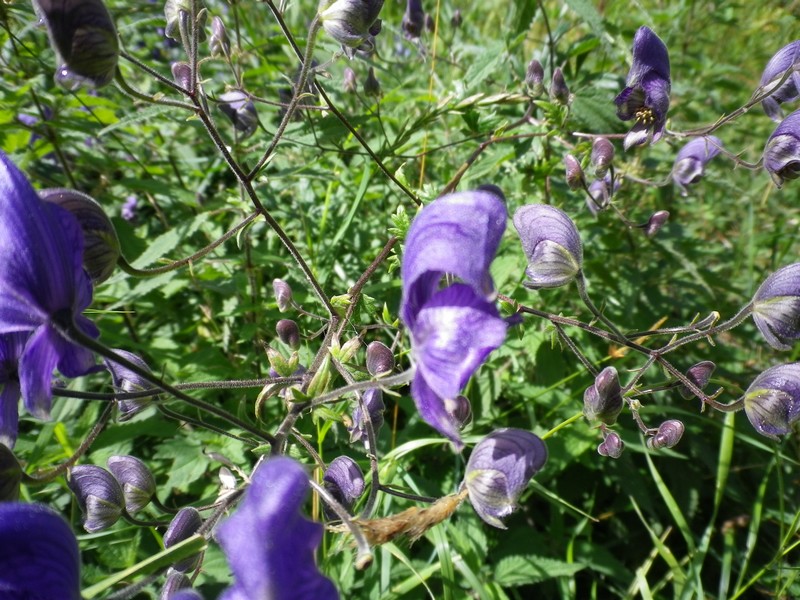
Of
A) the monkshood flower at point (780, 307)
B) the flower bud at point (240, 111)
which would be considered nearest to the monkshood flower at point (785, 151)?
the monkshood flower at point (780, 307)

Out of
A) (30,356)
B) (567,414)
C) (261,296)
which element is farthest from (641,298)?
(30,356)

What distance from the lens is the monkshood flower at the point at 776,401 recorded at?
149 cm

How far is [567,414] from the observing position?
90.0 inches

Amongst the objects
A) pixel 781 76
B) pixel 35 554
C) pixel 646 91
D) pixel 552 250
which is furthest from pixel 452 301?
pixel 781 76

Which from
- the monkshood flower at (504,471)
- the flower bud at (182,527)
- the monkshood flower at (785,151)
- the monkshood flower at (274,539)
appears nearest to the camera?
the monkshood flower at (274,539)

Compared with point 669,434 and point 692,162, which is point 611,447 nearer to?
point 669,434

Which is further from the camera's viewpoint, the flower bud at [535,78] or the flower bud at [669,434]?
the flower bud at [535,78]

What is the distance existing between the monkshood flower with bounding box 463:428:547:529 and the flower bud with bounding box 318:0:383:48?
3.35 feet

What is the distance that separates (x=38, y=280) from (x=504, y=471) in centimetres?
91

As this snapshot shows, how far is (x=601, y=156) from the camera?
6.32 ft

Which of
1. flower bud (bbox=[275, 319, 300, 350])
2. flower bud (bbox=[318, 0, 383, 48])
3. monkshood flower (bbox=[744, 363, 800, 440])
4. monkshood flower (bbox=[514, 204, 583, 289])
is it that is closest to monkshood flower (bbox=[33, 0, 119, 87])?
flower bud (bbox=[318, 0, 383, 48])

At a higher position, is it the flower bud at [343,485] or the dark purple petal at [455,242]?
the dark purple petal at [455,242]

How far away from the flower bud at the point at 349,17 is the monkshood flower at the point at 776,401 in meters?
1.34

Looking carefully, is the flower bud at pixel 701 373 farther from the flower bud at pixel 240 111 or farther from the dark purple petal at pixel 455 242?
the flower bud at pixel 240 111
